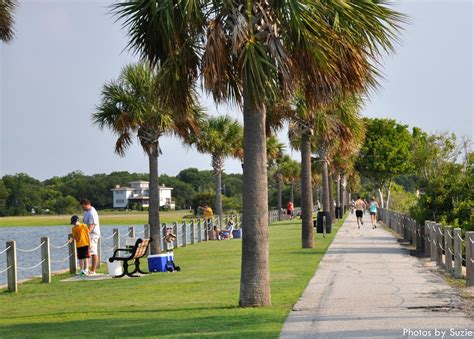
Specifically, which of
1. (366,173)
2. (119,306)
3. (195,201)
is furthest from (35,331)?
(195,201)

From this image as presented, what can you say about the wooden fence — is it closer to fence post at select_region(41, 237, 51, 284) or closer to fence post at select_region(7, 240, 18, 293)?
fence post at select_region(41, 237, 51, 284)

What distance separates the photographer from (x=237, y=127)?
53.5 meters

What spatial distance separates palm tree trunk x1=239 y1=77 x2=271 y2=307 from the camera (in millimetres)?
13609

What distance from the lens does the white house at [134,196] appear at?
128m

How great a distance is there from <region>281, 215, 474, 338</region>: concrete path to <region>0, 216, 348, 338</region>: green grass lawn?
0.38 meters

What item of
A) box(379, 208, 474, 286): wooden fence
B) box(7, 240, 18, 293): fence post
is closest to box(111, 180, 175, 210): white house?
box(379, 208, 474, 286): wooden fence

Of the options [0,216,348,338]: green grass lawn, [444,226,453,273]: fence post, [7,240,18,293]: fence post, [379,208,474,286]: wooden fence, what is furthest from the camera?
[444,226,453,273]: fence post

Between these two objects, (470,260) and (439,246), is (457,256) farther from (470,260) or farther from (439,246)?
(439,246)

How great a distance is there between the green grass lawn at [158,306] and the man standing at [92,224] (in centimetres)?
211

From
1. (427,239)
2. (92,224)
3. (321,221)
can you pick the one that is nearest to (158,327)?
Result: (92,224)

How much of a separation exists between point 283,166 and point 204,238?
51552 millimetres

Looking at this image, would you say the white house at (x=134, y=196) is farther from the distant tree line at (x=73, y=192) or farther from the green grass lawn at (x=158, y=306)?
the green grass lawn at (x=158, y=306)

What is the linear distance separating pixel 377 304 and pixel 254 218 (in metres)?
2.32

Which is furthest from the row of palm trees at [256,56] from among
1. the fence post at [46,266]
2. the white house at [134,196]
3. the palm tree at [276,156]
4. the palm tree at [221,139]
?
the white house at [134,196]
